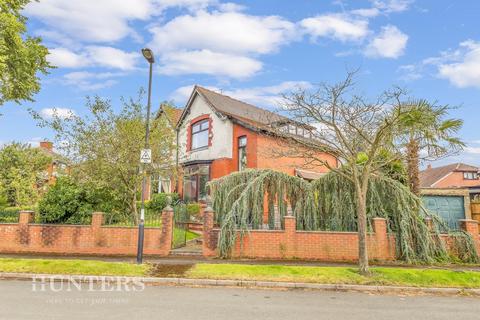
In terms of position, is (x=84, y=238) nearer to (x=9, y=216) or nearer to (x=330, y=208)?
(x=9, y=216)

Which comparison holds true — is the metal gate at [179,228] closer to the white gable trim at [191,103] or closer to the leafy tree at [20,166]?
the white gable trim at [191,103]

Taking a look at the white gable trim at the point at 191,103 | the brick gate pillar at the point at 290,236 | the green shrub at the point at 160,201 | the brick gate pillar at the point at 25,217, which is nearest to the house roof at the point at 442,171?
the white gable trim at the point at 191,103

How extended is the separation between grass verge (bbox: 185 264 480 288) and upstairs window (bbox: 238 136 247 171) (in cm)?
1150

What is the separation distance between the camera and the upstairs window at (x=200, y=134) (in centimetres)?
2344

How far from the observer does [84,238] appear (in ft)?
42.0

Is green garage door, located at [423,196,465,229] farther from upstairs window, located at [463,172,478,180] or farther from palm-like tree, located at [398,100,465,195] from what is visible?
upstairs window, located at [463,172,478,180]

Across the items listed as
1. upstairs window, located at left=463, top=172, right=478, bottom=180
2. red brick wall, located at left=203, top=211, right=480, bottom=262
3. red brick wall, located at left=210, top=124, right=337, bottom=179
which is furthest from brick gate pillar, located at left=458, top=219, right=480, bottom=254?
upstairs window, located at left=463, top=172, right=478, bottom=180

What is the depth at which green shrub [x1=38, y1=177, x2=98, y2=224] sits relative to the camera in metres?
13.6

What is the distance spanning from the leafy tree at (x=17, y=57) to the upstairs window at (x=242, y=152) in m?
11.8

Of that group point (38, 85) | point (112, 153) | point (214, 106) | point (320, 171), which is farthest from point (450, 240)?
point (38, 85)

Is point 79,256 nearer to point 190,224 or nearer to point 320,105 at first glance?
point 190,224

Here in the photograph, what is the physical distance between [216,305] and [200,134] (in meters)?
18.1

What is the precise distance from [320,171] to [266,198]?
11415 millimetres

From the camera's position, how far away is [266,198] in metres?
14.0
